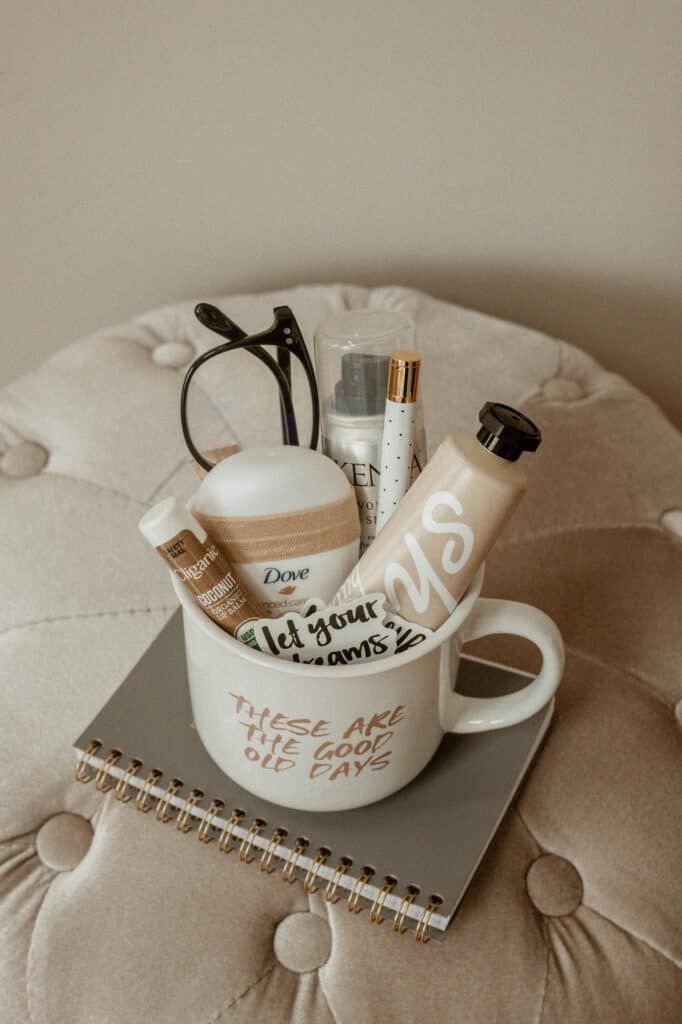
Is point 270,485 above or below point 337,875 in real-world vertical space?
above

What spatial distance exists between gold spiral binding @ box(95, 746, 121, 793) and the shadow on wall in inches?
18.5

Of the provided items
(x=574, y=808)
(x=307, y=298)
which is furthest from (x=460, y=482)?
(x=307, y=298)

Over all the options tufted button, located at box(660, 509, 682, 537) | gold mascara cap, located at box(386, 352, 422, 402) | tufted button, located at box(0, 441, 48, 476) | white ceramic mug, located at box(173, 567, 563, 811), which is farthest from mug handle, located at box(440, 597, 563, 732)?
tufted button, located at box(0, 441, 48, 476)

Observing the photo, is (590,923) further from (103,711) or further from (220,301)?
(220,301)

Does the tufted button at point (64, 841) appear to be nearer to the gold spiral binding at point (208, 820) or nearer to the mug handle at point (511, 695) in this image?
the gold spiral binding at point (208, 820)

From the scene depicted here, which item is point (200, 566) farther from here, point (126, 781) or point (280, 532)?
point (126, 781)

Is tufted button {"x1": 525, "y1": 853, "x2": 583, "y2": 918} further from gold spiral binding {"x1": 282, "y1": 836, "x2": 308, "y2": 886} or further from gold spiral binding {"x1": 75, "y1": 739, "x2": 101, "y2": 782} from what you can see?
gold spiral binding {"x1": 75, "y1": 739, "x2": 101, "y2": 782}

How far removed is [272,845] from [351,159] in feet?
1.70

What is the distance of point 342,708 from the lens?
41cm

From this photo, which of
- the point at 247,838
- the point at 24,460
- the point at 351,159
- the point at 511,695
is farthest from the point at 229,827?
the point at 351,159

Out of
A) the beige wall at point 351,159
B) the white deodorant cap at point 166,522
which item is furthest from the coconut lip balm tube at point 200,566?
the beige wall at point 351,159

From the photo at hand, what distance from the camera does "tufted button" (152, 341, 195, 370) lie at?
737 mm

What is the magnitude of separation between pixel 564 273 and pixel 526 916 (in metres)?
0.52

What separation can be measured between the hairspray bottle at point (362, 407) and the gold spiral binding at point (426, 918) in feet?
0.53
